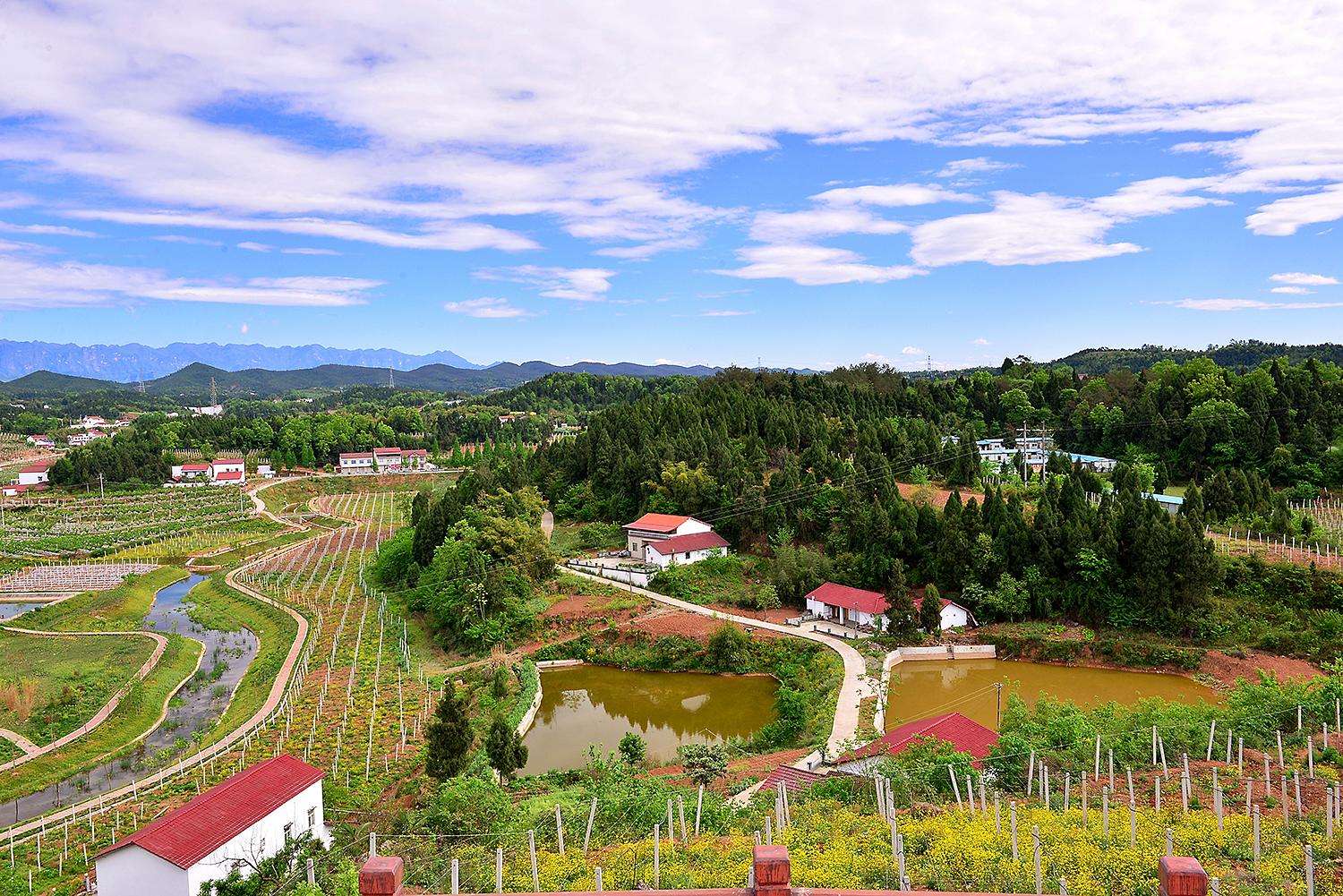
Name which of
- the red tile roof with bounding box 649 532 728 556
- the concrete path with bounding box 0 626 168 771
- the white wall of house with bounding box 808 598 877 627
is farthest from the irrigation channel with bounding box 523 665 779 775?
the concrete path with bounding box 0 626 168 771

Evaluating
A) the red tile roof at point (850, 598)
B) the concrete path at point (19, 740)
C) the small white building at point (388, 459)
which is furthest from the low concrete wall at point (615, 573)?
the small white building at point (388, 459)

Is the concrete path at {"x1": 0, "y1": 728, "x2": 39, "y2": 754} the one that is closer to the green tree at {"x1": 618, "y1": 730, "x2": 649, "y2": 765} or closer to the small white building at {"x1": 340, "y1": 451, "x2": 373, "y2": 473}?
the green tree at {"x1": 618, "y1": 730, "x2": 649, "y2": 765}

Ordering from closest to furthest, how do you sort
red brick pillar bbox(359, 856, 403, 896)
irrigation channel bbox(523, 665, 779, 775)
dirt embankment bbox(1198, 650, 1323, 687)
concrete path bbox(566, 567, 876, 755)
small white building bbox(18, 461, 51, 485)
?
1. red brick pillar bbox(359, 856, 403, 896)
2. concrete path bbox(566, 567, 876, 755)
3. irrigation channel bbox(523, 665, 779, 775)
4. dirt embankment bbox(1198, 650, 1323, 687)
5. small white building bbox(18, 461, 51, 485)

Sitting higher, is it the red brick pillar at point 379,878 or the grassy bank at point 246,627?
the red brick pillar at point 379,878

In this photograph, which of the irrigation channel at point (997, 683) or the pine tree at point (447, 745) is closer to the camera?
the pine tree at point (447, 745)

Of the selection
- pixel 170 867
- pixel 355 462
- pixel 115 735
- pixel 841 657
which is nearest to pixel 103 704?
pixel 115 735

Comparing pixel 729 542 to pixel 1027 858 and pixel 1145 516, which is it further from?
pixel 1027 858

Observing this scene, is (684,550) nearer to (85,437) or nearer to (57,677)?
(57,677)

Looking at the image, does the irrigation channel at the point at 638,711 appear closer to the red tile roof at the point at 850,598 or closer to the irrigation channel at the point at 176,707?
the red tile roof at the point at 850,598
